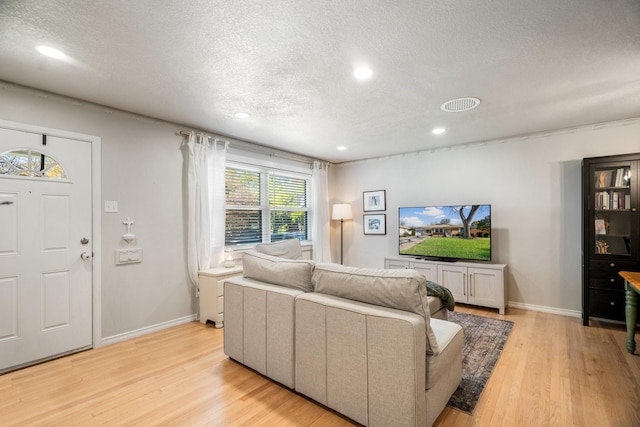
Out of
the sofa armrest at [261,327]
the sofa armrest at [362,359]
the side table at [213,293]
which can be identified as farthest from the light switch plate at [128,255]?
the sofa armrest at [362,359]

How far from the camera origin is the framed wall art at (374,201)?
5.45 metres

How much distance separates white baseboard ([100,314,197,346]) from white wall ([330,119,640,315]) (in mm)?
3875

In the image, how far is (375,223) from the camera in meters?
5.55

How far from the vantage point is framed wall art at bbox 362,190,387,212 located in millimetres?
5449

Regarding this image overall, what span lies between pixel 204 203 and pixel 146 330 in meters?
1.57

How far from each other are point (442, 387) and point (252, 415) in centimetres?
121

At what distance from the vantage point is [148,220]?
334 centimetres

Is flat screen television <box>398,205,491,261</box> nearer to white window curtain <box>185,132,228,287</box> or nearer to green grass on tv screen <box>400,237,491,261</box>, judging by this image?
→ green grass on tv screen <box>400,237,491,261</box>

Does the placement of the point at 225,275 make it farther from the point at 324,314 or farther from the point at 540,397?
the point at 540,397

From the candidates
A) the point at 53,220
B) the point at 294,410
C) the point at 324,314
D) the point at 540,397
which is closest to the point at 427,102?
the point at 324,314

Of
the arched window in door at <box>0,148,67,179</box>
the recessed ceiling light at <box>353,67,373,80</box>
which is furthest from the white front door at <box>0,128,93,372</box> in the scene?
the recessed ceiling light at <box>353,67,373,80</box>

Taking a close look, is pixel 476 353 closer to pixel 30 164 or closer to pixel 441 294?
pixel 441 294

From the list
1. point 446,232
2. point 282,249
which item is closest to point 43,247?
point 282,249

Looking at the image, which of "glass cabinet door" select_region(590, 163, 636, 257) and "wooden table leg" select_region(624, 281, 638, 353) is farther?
"glass cabinet door" select_region(590, 163, 636, 257)
